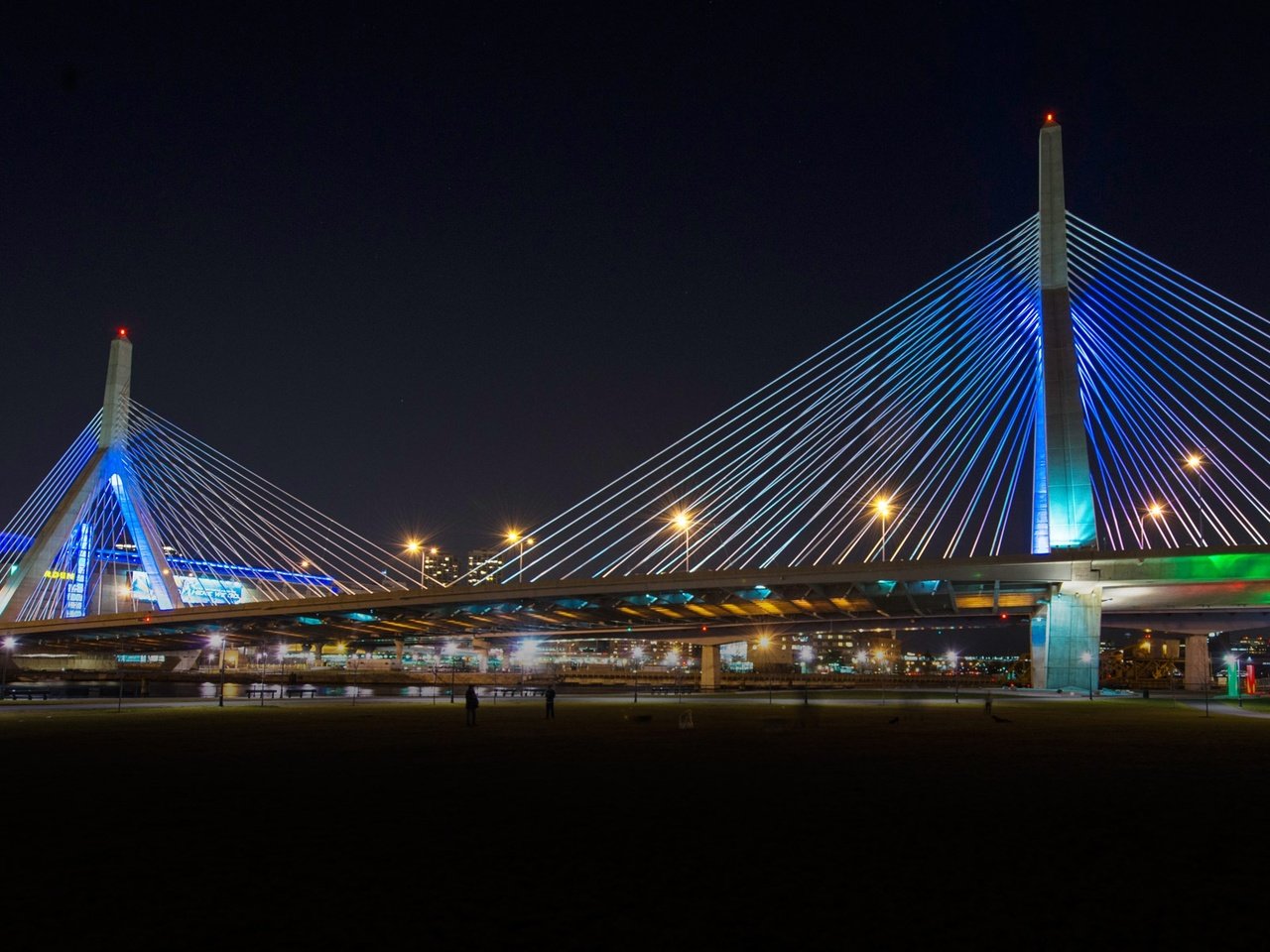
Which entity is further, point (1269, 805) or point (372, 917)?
point (1269, 805)

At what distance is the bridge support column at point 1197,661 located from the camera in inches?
3004

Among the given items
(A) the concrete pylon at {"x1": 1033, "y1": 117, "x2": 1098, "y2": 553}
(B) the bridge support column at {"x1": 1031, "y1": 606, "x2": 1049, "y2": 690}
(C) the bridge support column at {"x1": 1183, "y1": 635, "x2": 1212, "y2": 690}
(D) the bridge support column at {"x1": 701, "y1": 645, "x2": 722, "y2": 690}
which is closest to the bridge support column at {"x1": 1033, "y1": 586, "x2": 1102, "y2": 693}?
(A) the concrete pylon at {"x1": 1033, "y1": 117, "x2": 1098, "y2": 553}

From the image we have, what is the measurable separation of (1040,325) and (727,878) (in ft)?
128

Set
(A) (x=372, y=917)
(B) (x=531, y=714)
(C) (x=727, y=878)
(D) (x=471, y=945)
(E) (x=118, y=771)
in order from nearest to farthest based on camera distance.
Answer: (D) (x=471, y=945)
(A) (x=372, y=917)
(C) (x=727, y=878)
(E) (x=118, y=771)
(B) (x=531, y=714)

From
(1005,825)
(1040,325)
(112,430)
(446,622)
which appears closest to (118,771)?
(1005,825)

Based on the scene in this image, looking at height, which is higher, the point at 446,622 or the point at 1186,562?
the point at 1186,562

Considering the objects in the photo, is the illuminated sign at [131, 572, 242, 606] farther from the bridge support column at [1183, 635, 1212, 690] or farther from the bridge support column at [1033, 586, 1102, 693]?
the bridge support column at [1183, 635, 1212, 690]

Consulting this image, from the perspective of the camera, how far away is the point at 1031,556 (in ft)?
144

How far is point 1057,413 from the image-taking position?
40.5 m

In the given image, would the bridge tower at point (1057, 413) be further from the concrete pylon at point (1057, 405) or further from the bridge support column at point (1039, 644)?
the bridge support column at point (1039, 644)

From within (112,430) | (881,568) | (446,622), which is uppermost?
(112,430)

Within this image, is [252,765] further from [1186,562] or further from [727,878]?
[1186,562]

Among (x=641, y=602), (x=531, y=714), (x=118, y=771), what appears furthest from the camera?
(x=641, y=602)

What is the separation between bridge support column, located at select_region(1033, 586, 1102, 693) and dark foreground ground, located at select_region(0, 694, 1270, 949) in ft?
94.0
